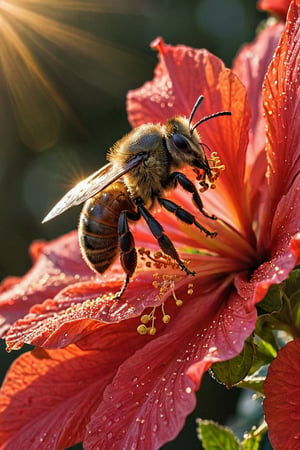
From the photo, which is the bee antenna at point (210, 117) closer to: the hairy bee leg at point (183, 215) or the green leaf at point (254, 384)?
the hairy bee leg at point (183, 215)

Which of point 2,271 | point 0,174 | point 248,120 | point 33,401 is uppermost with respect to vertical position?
point 248,120

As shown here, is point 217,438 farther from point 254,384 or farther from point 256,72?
point 256,72

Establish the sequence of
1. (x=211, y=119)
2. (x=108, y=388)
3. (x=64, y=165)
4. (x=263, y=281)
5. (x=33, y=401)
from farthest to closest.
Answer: (x=64, y=165)
(x=211, y=119)
(x=33, y=401)
(x=108, y=388)
(x=263, y=281)

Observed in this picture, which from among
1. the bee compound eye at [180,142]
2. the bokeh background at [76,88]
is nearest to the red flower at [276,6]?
the bee compound eye at [180,142]

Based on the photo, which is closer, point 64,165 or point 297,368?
point 297,368

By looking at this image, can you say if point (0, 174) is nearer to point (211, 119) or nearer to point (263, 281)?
point (211, 119)

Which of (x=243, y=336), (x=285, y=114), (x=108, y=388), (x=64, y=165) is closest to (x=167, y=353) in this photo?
(x=108, y=388)

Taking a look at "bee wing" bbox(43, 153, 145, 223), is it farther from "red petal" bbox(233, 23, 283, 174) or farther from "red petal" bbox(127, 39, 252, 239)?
"red petal" bbox(233, 23, 283, 174)

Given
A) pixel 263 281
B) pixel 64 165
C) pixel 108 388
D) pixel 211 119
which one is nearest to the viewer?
pixel 263 281
